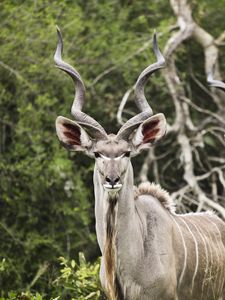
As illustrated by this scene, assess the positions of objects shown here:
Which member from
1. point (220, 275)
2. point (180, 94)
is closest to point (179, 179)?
point (180, 94)

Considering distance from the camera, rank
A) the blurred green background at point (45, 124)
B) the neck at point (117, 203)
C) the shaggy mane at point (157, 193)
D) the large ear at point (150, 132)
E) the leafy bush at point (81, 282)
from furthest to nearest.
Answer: the blurred green background at point (45, 124), the leafy bush at point (81, 282), the shaggy mane at point (157, 193), the large ear at point (150, 132), the neck at point (117, 203)

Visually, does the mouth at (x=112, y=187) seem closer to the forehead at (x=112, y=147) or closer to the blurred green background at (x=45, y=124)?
the forehead at (x=112, y=147)

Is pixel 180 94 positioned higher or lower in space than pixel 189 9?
lower

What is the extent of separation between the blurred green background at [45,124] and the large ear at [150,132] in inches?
75.7

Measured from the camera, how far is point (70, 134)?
3.97 meters

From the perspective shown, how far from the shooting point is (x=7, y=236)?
617 centimetres

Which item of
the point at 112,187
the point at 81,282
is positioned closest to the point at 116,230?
the point at 112,187

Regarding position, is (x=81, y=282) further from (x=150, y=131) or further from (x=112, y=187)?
(x=112, y=187)

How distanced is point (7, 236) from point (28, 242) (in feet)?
0.55

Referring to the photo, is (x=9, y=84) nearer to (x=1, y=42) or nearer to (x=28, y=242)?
(x=1, y=42)

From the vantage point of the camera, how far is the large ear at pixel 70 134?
392 cm

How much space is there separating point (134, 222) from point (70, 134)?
1.74 ft

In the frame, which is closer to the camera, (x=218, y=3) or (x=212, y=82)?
(x=212, y=82)

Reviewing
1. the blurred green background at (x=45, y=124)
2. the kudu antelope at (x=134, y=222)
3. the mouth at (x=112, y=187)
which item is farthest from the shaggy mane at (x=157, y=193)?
the blurred green background at (x=45, y=124)
